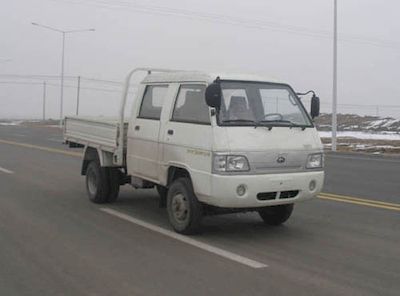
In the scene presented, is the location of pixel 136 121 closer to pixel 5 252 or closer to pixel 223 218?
pixel 223 218

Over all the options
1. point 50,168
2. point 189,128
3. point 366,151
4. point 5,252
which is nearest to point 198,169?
point 189,128

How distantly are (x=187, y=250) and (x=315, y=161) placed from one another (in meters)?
2.22

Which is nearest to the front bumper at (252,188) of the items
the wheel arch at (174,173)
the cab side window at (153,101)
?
the wheel arch at (174,173)

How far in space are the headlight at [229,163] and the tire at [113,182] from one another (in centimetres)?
350

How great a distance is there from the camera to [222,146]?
7.58 metres

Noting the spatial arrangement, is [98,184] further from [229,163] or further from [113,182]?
[229,163]

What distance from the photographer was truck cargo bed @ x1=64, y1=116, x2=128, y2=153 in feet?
33.1

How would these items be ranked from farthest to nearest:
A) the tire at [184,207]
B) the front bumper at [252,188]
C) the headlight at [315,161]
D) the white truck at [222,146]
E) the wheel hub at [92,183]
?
the wheel hub at [92,183] → the headlight at [315,161] → the tire at [184,207] → the white truck at [222,146] → the front bumper at [252,188]

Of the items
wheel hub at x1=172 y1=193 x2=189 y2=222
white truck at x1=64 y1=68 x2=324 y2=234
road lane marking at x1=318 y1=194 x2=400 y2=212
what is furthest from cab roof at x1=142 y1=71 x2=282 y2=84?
road lane marking at x1=318 y1=194 x2=400 y2=212

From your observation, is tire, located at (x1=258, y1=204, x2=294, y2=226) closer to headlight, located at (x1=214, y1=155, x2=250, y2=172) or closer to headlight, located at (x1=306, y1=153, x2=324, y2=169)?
headlight, located at (x1=306, y1=153, x2=324, y2=169)

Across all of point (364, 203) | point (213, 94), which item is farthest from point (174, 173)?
point (364, 203)

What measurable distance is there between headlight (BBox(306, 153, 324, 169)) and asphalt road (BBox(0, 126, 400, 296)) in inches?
36.4

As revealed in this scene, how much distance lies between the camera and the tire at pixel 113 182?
418 inches

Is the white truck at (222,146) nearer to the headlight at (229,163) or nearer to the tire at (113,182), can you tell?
the headlight at (229,163)
